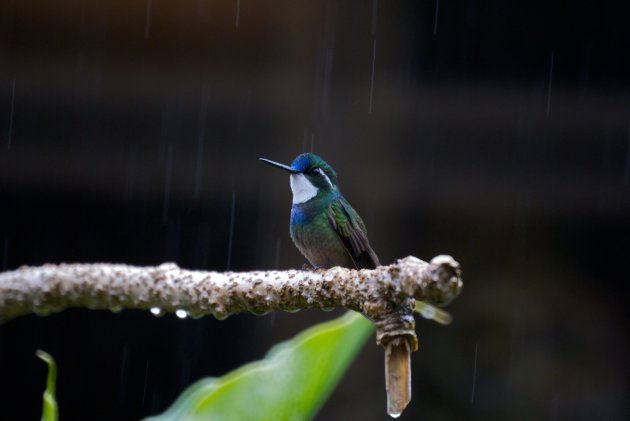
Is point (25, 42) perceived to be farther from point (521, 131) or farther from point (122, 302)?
point (122, 302)

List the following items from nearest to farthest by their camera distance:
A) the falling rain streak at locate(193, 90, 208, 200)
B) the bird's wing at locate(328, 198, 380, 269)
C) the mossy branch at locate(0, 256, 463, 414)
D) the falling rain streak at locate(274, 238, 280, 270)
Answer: the mossy branch at locate(0, 256, 463, 414) < the bird's wing at locate(328, 198, 380, 269) < the falling rain streak at locate(274, 238, 280, 270) < the falling rain streak at locate(193, 90, 208, 200)

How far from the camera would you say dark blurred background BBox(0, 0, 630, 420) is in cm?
241

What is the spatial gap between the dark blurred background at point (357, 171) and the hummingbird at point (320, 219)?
3.37 ft

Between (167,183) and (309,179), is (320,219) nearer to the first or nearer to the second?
(309,179)

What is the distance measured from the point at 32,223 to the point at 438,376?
4.98 feet

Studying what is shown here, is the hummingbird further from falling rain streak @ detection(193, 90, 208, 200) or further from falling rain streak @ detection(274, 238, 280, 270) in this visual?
falling rain streak @ detection(193, 90, 208, 200)

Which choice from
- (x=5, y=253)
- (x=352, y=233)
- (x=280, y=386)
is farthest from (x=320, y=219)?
(x=5, y=253)

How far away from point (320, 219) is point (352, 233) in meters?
0.09

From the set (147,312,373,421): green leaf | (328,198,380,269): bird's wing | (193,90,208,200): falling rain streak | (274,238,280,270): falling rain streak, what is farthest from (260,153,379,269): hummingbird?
(193,90,208,200): falling rain streak

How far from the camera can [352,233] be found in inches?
47.7

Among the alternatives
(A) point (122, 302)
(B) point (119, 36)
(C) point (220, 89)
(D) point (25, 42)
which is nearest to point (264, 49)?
(C) point (220, 89)

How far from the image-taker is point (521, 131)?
2.50m

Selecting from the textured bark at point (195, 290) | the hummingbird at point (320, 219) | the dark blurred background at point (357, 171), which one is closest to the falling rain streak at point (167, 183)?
the dark blurred background at point (357, 171)

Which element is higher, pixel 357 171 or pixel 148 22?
pixel 148 22
